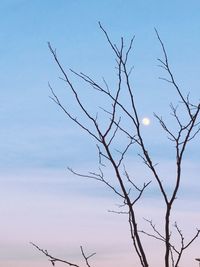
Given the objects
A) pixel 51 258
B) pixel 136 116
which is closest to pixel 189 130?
pixel 136 116

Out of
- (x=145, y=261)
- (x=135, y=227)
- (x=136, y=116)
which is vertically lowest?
(x=145, y=261)

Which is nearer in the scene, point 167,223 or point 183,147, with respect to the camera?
point 167,223

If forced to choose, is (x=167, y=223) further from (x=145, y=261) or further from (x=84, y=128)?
(x=84, y=128)

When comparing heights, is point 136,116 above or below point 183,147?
above

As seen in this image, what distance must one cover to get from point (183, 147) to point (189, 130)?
0.13m

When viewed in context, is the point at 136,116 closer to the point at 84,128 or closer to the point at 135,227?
the point at 84,128

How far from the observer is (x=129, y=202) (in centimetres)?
267

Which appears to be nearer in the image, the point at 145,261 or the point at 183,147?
the point at 145,261

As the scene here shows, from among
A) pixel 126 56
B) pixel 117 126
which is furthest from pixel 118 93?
pixel 126 56

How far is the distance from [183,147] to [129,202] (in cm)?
61

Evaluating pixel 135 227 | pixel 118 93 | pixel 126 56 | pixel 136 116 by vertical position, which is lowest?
pixel 135 227

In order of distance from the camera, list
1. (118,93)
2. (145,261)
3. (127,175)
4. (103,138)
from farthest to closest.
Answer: (127,175) → (118,93) → (103,138) → (145,261)

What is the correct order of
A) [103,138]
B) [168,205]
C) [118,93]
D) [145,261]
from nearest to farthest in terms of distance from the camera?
[145,261] → [168,205] → [103,138] → [118,93]

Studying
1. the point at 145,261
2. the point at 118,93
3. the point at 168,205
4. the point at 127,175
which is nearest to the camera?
the point at 145,261
